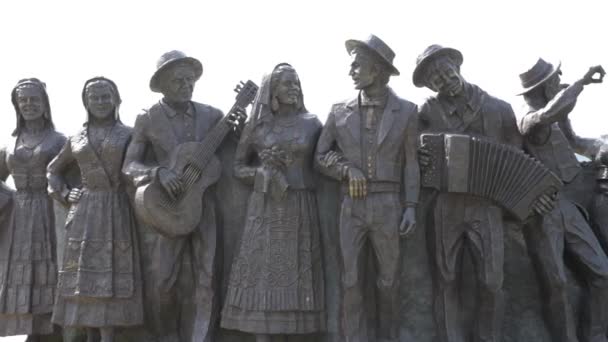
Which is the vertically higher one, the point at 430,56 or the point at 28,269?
the point at 430,56

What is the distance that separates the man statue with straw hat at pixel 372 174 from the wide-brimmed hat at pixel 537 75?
1.36 m

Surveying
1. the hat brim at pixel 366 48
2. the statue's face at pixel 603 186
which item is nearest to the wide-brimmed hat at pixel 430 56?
the hat brim at pixel 366 48

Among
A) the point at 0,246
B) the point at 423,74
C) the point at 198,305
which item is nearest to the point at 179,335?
the point at 198,305

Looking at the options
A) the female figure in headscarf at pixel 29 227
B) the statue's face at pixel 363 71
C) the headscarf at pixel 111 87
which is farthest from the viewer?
the female figure in headscarf at pixel 29 227

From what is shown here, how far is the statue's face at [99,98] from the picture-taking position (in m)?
7.39

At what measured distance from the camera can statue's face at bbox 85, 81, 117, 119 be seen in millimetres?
7395

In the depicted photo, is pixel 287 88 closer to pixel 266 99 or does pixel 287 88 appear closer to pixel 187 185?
pixel 266 99

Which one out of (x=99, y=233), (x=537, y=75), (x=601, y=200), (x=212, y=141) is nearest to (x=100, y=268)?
(x=99, y=233)

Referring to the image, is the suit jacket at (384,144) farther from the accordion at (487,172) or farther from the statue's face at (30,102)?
the statue's face at (30,102)

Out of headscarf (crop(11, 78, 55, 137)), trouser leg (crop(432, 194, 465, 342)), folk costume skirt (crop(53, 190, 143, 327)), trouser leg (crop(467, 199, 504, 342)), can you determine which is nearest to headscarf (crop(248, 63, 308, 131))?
folk costume skirt (crop(53, 190, 143, 327))

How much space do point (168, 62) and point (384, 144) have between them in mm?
2253

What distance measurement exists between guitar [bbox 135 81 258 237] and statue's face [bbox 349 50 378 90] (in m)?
1.04

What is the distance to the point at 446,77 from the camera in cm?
699

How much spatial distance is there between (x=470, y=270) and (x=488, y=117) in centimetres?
146
